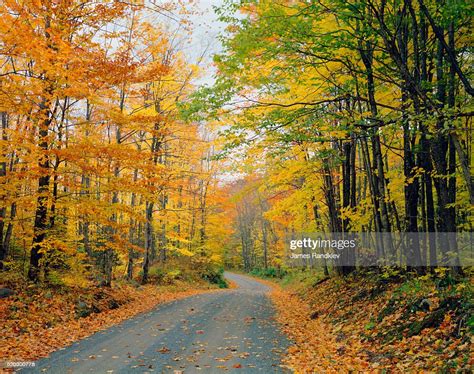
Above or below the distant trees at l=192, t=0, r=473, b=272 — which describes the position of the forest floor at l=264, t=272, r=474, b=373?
below

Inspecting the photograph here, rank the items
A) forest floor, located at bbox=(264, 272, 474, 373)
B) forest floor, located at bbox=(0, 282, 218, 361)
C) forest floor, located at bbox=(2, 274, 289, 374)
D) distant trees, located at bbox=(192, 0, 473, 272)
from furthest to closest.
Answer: forest floor, located at bbox=(0, 282, 218, 361) → forest floor, located at bbox=(2, 274, 289, 374) → distant trees, located at bbox=(192, 0, 473, 272) → forest floor, located at bbox=(264, 272, 474, 373)

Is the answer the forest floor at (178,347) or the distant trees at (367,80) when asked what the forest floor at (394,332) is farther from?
the distant trees at (367,80)

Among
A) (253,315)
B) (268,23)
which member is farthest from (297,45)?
(253,315)

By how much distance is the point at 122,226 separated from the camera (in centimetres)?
1205

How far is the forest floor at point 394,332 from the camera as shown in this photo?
5.48 metres

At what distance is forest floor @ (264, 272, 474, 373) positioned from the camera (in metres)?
5.48

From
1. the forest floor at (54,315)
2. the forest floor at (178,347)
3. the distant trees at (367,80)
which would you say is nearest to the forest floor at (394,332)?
the forest floor at (178,347)

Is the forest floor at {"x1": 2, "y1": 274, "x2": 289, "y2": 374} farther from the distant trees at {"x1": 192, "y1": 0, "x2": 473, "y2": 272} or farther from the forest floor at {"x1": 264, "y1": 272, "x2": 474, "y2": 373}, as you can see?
the distant trees at {"x1": 192, "y1": 0, "x2": 473, "y2": 272}

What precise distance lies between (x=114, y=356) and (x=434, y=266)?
822 centimetres

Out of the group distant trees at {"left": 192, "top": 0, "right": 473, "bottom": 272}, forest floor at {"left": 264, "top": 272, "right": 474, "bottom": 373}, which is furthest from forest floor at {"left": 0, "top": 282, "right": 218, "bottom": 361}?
distant trees at {"left": 192, "top": 0, "right": 473, "bottom": 272}

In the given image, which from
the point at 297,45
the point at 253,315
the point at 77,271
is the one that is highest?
the point at 297,45

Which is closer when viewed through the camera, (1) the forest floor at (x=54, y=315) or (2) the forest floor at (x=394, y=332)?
(2) the forest floor at (x=394, y=332)

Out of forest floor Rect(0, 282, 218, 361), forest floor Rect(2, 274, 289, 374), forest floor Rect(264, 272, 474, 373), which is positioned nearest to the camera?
forest floor Rect(264, 272, 474, 373)

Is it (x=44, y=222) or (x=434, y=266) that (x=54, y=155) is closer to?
(x=44, y=222)
